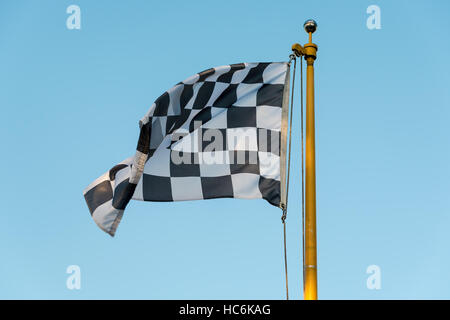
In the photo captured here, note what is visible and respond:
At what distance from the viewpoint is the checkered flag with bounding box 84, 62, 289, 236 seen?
8609 mm

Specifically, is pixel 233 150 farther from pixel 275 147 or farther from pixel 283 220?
pixel 283 220

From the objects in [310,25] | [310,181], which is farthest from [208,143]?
[310,25]

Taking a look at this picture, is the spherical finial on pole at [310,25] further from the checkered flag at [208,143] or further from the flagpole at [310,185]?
the checkered flag at [208,143]

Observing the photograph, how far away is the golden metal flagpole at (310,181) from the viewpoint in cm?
739

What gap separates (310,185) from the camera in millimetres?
7770

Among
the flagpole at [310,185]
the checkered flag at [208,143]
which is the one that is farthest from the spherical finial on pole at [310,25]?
the checkered flag at [208,143]

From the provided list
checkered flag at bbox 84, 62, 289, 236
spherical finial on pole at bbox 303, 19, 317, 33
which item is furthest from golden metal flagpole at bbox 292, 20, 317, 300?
checkered flag at bbox 84, 62, 289, 236

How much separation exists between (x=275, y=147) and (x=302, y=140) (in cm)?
60

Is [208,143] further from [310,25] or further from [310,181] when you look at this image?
[310,25]

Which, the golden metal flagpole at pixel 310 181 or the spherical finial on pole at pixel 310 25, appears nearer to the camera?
the golden metal flagpole at pixel 310 181

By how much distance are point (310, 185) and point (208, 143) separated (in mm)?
2016

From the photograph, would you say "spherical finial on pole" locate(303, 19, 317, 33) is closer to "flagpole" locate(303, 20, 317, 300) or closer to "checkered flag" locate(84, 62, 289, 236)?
"flagpole" locate(303, 20, 317, 300)

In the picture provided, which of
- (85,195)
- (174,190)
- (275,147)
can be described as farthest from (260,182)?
(85,195)

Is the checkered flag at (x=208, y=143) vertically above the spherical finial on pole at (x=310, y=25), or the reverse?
the spherical finial on pole at (x=310, y=25)
